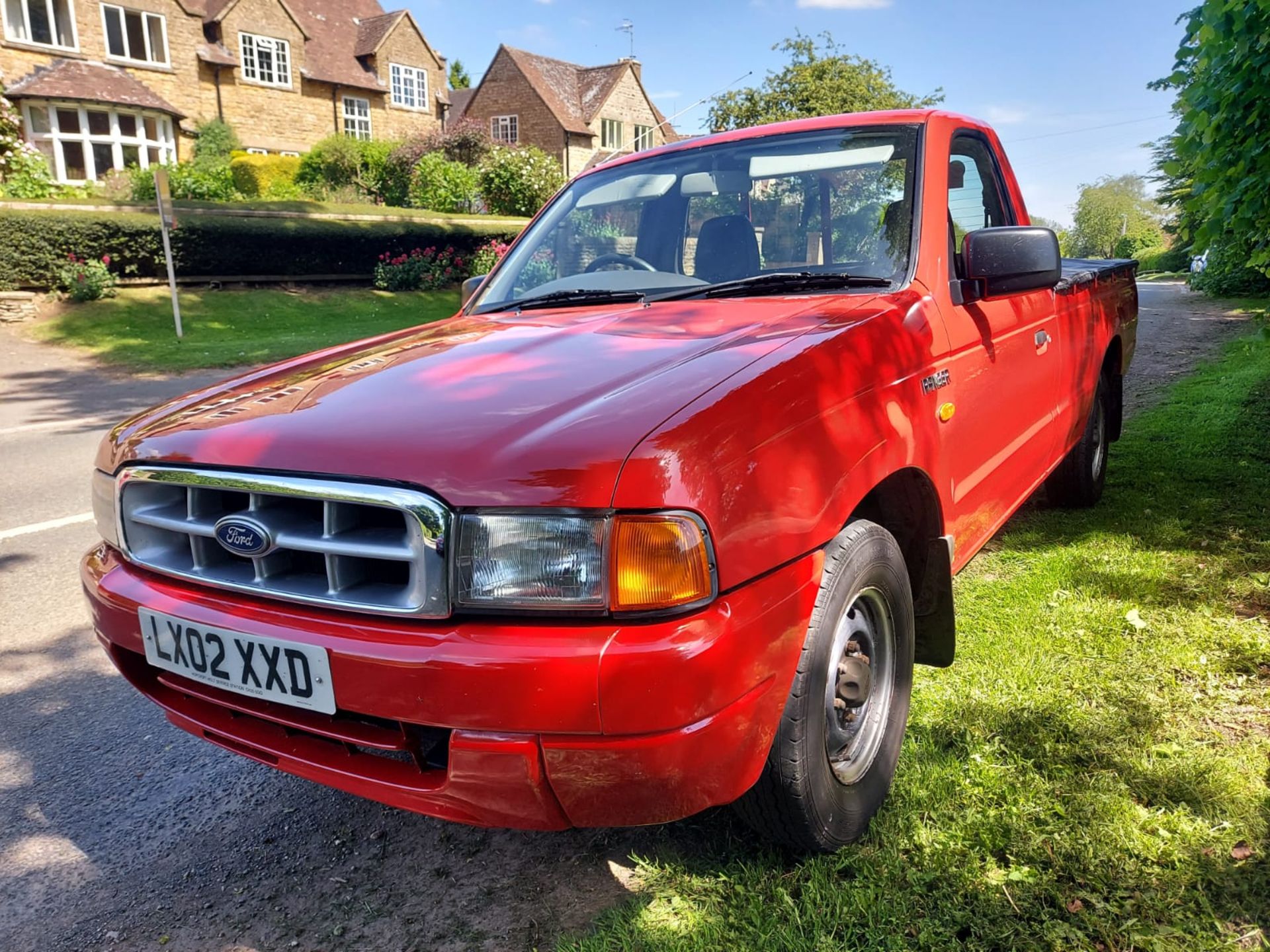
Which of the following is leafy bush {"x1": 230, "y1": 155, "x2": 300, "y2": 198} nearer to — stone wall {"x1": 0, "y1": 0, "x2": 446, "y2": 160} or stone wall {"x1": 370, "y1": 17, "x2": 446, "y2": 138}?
stone wall {"x1": 0, "y1": 0, "x2": 446, "y2": 160}

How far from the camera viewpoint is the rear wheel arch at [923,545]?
2.49 meters

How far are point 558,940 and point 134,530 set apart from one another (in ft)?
4.62

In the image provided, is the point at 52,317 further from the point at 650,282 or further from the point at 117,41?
the point at 117,41

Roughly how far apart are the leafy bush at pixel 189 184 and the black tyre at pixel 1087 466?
71.8 feet

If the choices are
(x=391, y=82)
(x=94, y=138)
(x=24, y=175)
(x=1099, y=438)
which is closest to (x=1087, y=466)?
(x=1099, y=438)

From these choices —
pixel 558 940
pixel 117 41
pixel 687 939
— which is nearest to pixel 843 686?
pixel 687 939

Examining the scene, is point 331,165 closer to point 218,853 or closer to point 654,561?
point 218,853

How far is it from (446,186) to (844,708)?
26592 millimetres

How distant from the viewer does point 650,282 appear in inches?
118

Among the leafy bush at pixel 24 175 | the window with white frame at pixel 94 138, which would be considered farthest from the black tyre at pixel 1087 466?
the window with white frame at pixel 94 138

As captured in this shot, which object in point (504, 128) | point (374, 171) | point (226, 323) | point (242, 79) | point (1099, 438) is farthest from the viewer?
point (504, 128)

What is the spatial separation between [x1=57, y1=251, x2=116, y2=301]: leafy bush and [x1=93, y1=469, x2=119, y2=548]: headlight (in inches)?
638

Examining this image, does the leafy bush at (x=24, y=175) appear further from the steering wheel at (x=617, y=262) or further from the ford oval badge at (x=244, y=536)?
the ford oval badge at (x=244, y=536)

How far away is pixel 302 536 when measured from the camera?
6.07 ft
